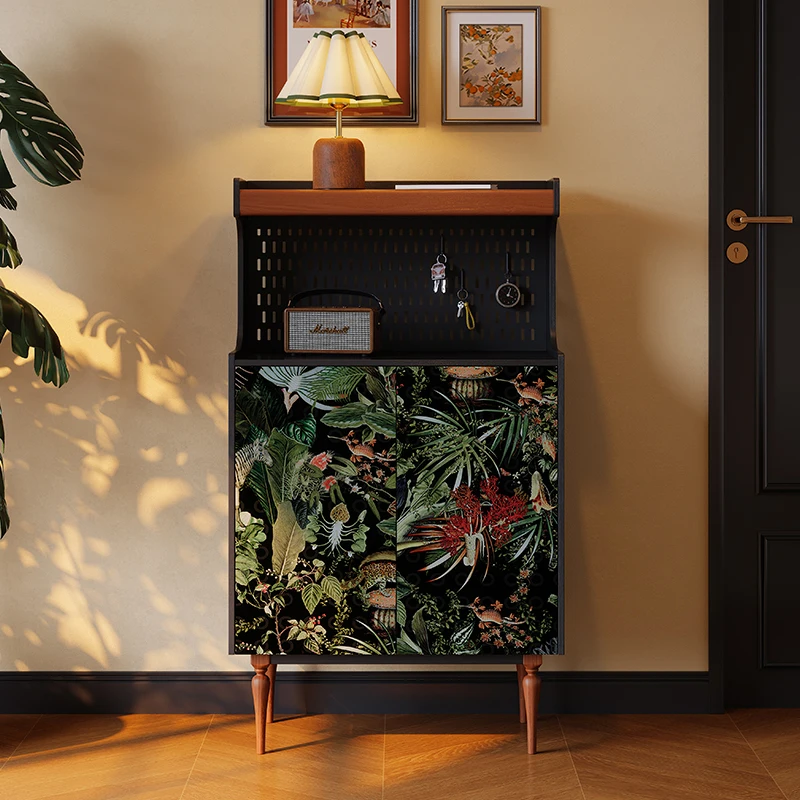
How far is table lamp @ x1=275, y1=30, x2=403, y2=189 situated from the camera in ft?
7.29

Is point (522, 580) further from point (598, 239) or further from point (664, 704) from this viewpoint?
point (598, 239)

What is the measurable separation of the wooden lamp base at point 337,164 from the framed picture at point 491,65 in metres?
0.35

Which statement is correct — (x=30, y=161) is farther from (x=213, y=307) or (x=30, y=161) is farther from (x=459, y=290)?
(x=459, y=290)

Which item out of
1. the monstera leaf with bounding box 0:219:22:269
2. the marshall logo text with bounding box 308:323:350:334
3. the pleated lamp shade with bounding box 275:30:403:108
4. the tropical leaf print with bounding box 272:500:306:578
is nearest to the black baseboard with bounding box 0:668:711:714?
the tropical leaf print with bounding box 272:500:306:578

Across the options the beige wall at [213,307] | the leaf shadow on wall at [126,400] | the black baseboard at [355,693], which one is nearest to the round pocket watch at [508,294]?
the beige wall at [213,307]

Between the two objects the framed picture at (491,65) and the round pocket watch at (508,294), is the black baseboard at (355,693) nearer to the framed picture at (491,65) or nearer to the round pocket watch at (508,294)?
the round pocket watch at (508,294)

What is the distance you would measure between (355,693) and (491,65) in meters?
1.77

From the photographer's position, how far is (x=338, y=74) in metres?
2.21

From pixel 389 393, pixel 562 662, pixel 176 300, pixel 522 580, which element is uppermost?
pixel 176 300

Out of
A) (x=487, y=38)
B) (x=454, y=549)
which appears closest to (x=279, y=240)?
(x=487, y=38)

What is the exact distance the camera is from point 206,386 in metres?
2.56

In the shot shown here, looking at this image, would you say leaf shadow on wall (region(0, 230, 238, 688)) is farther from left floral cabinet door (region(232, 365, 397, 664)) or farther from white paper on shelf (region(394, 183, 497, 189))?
white paper on shelf (region(394, 183, 497, 189))

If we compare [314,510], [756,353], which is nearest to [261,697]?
[314,510]

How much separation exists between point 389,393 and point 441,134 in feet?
2.61
